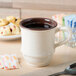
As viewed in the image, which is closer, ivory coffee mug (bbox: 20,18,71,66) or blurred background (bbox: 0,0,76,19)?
ivory coffee mug (bbox: 20,18,71,66)

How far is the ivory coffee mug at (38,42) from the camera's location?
2.18 feet

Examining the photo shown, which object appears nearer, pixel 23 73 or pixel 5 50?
pixel 23 73

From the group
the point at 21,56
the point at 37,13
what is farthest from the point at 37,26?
the point at 37,13

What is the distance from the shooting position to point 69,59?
775 millimetres

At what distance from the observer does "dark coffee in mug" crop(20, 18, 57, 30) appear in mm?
702

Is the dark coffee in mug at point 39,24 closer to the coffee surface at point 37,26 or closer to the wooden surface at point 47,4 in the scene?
the coffee surface at point 37,26

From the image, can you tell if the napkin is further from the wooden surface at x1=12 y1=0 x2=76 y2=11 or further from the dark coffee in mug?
the wooden surface at x1=12 y1=0 x2=76 y2=11

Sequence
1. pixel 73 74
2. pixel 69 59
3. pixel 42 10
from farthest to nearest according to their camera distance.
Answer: pixel 42 10, pixel 69 59, pixel 73 74

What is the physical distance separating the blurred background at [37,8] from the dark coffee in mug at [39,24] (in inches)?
51.0

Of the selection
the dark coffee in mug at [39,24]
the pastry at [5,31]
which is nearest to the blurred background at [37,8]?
the pastry at [5,31]

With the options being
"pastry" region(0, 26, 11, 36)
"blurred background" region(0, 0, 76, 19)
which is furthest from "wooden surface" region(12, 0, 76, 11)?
"pastry" region(0, 26, 11, 36)

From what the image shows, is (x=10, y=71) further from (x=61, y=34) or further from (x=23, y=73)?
(x=61, y=34)

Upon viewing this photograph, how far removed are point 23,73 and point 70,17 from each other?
0.31m

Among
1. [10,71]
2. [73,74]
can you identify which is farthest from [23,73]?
[73,74]
